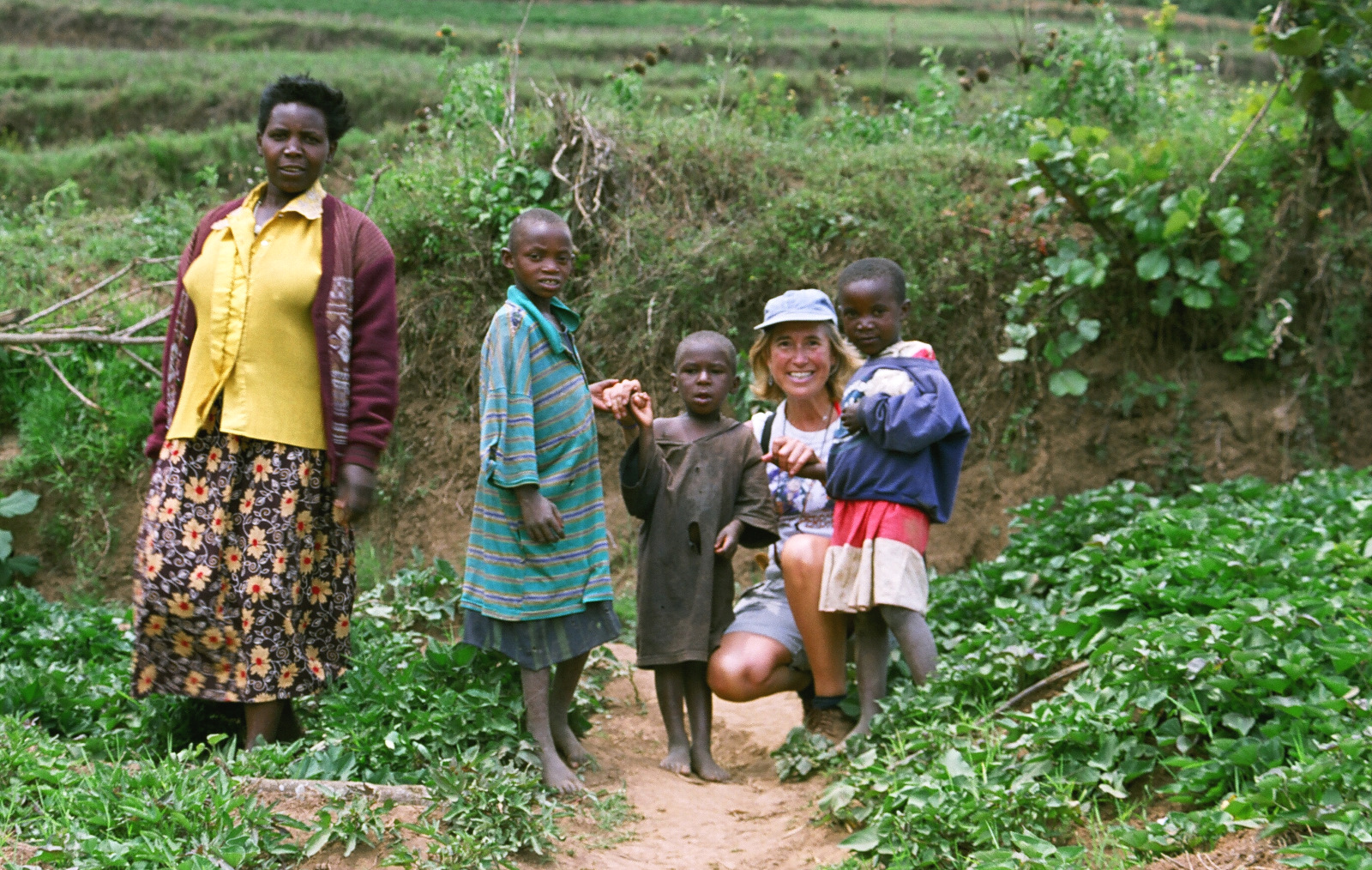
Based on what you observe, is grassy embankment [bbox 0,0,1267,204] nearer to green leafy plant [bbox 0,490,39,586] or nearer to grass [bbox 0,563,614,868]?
green leafy plant [bbox 0,490,39,586]

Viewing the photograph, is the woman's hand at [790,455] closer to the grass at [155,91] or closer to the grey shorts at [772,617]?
the grey shorts at [772,617]

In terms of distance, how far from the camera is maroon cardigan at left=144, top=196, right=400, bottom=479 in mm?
3311

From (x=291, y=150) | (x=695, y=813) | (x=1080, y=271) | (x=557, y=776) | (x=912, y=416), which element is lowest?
(x=695, y=813)

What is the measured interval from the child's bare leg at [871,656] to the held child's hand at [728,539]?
50 centimetres

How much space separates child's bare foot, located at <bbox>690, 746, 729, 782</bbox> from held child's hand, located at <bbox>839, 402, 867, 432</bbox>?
1177 millimetres

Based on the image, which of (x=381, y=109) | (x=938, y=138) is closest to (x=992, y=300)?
(x=938, y=138)

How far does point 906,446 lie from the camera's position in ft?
11.9

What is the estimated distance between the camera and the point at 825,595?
12.3 ft

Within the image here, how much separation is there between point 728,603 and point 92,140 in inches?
422

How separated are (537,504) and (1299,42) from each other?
18.0 feet

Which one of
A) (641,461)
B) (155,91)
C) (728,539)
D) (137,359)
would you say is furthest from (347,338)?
(155,91)

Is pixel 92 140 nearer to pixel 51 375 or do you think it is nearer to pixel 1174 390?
pixel 51 375

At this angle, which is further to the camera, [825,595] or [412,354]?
[412,354]

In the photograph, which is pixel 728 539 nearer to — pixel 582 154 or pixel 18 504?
pixel 582 154
